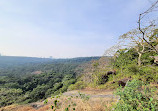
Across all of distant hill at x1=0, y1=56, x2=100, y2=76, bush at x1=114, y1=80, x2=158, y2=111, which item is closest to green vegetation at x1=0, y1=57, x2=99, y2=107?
distant hill at x1=0, y1=56, x2=100, y2=76

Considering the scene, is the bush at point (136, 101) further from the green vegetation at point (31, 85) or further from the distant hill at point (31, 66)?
the distant hill at point (31, 66)

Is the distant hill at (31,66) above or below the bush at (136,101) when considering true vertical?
below

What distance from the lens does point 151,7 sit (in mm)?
1582

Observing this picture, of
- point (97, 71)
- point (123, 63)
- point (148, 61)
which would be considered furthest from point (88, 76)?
point (148, 61)

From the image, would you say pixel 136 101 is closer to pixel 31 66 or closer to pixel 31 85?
pixel 31 85

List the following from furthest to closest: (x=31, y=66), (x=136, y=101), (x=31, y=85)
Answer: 1. (x=31, y=66)
2. (x=31, y=85)
3. (x=136, y=101)

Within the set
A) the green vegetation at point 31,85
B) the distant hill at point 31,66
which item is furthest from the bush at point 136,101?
the distant hill at point 31,66

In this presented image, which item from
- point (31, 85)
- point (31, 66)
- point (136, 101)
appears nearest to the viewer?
point (136, 101)

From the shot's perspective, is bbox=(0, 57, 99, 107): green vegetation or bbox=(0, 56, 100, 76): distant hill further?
bbox=(0, 56, 100, 76): distant hill

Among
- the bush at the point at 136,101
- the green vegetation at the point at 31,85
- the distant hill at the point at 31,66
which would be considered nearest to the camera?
the bush at the point at 136,101

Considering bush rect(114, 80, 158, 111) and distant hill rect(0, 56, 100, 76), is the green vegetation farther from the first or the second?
bush rect(114, 80, 158, 111)

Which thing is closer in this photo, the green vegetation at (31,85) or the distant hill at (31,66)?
the green vegetation at (31,85)

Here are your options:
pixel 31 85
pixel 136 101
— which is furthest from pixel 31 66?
pixel 136 101

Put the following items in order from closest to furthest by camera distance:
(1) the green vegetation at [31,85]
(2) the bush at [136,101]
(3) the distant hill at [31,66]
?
(2) the bush at [136,101], (1) the green vegetation at [31,85], (3) the distant hill at [31,66]
